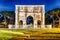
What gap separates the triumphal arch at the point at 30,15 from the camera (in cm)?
1088

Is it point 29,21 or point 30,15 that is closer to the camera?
point 29,21

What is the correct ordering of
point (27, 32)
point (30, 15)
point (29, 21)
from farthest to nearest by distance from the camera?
point (30, 15) → point (29, 21) → point (27, 32)

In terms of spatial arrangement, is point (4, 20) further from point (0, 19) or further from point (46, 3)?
point (46, 3)

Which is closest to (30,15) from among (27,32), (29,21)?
(29,21)

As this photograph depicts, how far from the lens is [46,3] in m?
9.97

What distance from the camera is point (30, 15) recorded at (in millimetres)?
11523

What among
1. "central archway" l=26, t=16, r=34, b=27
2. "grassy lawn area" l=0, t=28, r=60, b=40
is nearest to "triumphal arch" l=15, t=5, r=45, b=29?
"central archway" l=26, t=16, r=34, b=27

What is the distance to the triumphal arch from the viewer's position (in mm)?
10883

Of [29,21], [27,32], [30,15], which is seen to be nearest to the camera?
[27,32]

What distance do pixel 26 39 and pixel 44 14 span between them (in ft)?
9.41

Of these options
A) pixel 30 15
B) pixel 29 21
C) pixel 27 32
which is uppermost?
pixel 30 15

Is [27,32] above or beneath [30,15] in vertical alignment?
beneath

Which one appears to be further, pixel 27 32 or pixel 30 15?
pixel 30 15

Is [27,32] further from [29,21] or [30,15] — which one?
[30,15]
